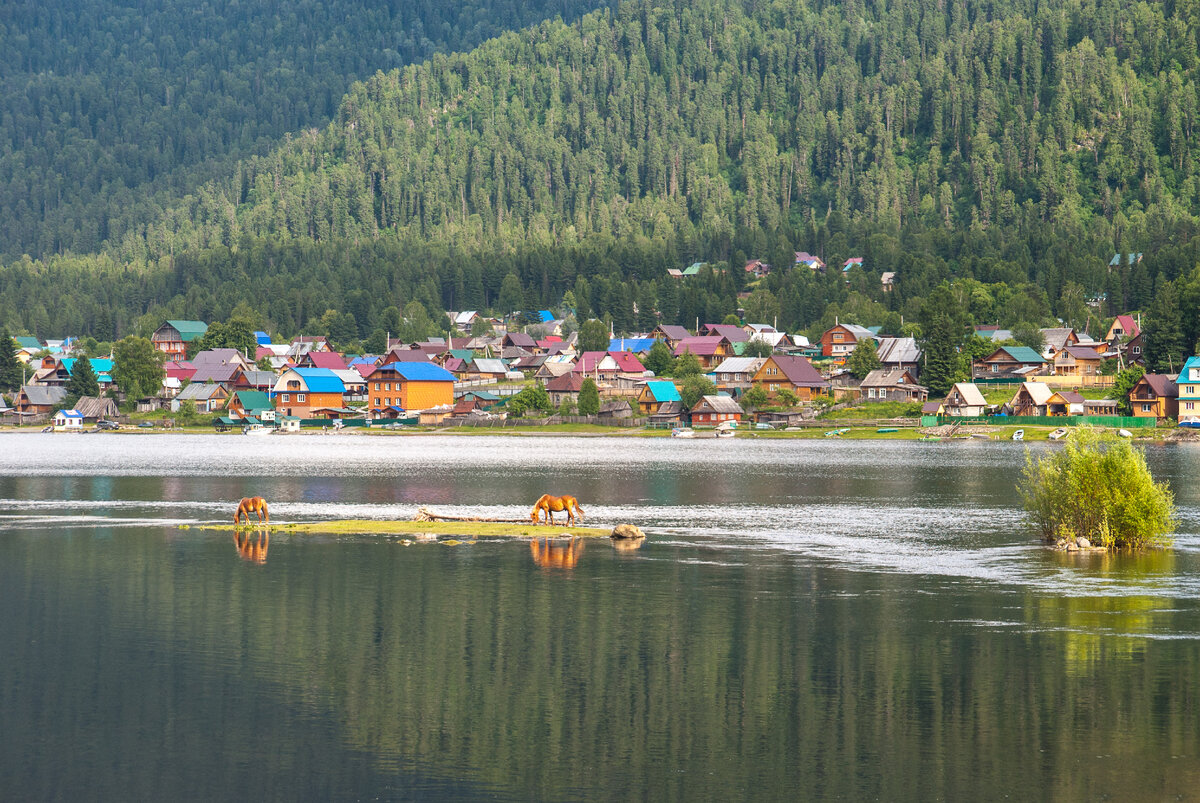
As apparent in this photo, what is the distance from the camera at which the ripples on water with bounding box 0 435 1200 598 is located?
48688mm

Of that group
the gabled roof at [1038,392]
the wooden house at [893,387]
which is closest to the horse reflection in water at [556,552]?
the gabled roof at [1038,392]

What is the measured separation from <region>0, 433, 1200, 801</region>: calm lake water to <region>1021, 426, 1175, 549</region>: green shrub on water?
166cm

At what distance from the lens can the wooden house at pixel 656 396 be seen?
166 meters

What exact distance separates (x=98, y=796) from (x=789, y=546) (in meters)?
33.9

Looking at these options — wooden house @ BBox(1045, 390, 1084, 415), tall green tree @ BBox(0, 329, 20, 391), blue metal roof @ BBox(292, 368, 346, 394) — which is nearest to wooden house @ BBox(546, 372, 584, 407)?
blue metal roof @ BBox(292, 368, 346, 394)

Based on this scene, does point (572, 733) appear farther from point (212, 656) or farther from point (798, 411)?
point (798, 411)

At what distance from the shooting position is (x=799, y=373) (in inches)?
6668

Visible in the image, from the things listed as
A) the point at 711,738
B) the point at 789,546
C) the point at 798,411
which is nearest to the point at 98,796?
the point at 711,738

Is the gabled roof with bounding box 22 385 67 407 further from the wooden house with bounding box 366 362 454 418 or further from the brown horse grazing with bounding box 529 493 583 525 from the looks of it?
the brown horse grazing with bounding box 529 493 583 525

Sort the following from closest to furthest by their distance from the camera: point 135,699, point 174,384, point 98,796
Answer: point 98,796, point 135,699, point 174,384

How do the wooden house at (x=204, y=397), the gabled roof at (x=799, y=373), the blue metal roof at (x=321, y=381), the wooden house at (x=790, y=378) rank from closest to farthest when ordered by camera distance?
the wooden house at (x=790, y=378), the gabled roof at (x=799, y=373), the blue metal roof at (x=321, y=381), the wooden house at (x=204, y=397)

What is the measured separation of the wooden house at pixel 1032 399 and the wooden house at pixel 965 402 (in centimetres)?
358

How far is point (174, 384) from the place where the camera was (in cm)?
19662

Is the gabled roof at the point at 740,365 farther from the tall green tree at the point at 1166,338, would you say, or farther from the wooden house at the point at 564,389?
the tall green tree at the point at 1166,338
